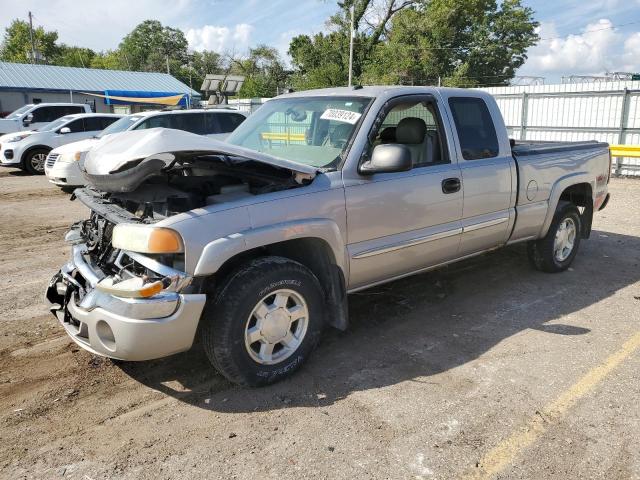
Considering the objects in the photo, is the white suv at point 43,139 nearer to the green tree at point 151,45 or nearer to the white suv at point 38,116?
the white suv at point 38,116

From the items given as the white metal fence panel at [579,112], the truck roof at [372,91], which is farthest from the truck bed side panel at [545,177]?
the white metal fence panel at [579,112]

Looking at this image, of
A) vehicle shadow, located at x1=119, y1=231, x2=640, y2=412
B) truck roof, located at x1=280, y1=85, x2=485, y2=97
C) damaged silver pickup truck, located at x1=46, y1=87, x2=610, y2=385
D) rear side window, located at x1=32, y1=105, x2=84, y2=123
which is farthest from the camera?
rear side window, located at x1=32, y1=105, x2=84, y2=123

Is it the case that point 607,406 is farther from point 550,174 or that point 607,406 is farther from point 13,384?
point 13,384

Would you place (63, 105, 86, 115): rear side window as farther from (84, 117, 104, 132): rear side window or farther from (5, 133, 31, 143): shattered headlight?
(84, 117, 104, 132): rear side window

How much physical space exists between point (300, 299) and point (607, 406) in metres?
2.00

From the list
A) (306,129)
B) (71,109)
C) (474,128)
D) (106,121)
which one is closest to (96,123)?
(106,121)

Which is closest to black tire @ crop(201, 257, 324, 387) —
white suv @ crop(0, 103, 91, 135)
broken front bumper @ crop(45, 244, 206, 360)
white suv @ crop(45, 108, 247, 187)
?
broken front bumper @ crop(45, 244, 206, 360)

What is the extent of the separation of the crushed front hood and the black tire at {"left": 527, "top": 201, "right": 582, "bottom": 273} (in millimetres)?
3455

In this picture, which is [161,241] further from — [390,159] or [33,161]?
[33,161]

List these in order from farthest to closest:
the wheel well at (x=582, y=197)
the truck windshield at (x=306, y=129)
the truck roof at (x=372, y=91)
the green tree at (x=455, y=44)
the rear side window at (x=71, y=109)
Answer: the green tree at (x=455, y=44), the rear side window at (x=71, y=109), the wheel well at (x=582, y=197), the truck roof at (x=372, y=91), the truck windshield at (x=306, y=129)

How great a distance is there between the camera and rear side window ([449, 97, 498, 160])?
4621mm

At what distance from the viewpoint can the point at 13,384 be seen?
352cm

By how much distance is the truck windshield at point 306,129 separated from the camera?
13.0 ft

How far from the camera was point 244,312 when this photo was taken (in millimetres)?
3197
